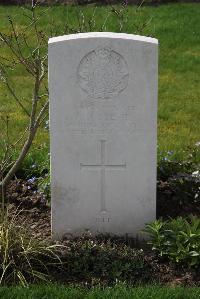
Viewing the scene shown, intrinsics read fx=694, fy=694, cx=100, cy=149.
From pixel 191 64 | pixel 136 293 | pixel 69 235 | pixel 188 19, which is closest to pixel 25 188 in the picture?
pixel 69 235

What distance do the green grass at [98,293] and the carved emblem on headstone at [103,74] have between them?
1404 mm

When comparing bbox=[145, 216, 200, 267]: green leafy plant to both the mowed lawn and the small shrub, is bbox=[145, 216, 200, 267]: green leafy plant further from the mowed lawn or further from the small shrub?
the mowed lawn

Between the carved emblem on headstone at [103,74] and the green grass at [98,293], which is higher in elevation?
the carved emblem on headstone at [103,74]

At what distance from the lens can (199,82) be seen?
9891 millimetres

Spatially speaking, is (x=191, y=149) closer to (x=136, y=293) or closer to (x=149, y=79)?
(x=149, y=79)

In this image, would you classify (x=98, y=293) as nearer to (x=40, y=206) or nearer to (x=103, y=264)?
(x=103, y=264)

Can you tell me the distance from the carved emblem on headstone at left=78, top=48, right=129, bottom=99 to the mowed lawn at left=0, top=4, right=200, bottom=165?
1.06m

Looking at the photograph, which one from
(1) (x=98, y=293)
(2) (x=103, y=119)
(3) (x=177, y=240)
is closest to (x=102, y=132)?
(2) (x=103, y=119)

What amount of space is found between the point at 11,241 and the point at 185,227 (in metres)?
1.22

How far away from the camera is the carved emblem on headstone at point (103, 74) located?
4918 mm

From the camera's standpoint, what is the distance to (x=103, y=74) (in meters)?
4.96

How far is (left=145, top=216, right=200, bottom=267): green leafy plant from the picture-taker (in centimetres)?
471

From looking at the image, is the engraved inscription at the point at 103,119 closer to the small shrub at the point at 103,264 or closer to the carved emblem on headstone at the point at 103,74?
the carved emblem on headstone at the point at 103,74

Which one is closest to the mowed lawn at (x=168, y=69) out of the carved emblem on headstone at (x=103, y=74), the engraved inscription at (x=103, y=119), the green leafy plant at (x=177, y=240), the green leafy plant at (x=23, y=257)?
the carved emblem on headstone at (x=103, y=74)
